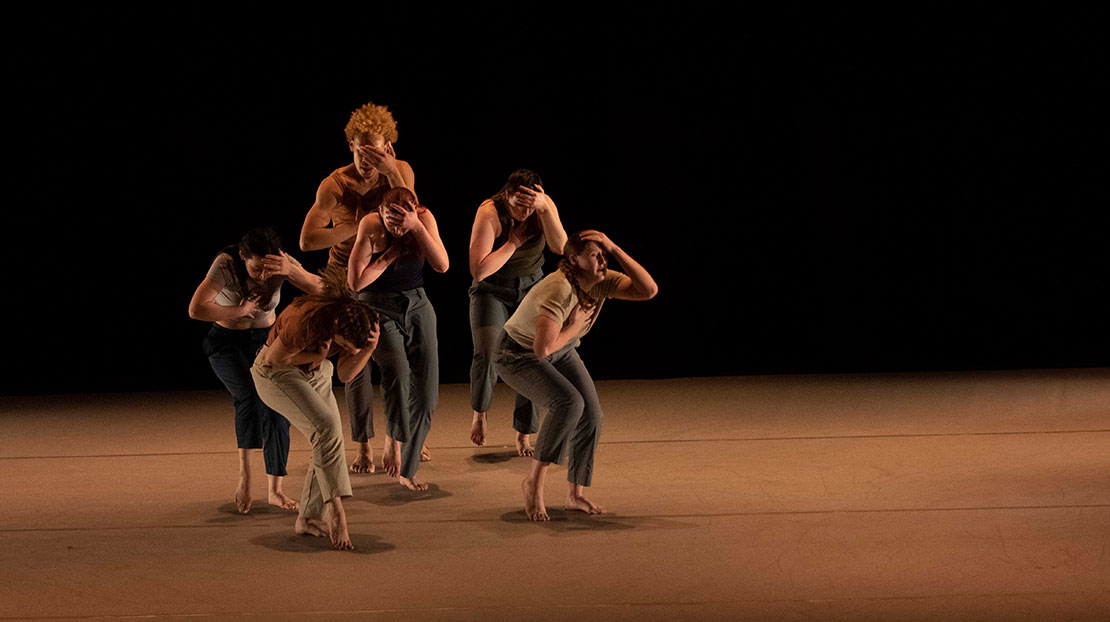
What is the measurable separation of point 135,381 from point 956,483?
501 cm

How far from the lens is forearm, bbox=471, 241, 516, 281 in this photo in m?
5.46

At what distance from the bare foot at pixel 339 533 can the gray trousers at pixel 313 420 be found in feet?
0.21

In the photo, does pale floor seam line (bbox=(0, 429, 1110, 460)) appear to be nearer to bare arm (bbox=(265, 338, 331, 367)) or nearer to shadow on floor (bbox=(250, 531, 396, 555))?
shadow on floor (bbox=(250, 531, 396, 555))

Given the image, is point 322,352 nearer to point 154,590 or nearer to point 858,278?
point 154,590

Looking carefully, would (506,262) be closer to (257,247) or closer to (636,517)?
(257,247)

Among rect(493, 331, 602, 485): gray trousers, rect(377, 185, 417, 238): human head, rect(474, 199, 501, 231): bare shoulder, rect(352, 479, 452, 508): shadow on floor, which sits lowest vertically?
rect(352, 479, 452, 508): shadow on floor

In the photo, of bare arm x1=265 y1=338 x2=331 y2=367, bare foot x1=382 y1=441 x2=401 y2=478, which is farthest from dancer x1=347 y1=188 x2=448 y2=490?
bare arm x1=265 y1=338 x2=331 y2=367

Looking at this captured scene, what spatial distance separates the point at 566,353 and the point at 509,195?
86 centimetres

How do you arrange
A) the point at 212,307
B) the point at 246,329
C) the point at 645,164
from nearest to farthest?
the point at 212,307
the point at 246,329
the point at 645,164

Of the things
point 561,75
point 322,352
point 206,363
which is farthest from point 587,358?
point 322,352

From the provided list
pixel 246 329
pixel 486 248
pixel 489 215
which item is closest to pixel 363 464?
pixel 246 329

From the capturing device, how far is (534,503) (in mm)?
4746

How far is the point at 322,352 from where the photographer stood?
4480mm

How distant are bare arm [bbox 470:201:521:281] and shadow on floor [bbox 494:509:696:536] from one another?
1.07m
